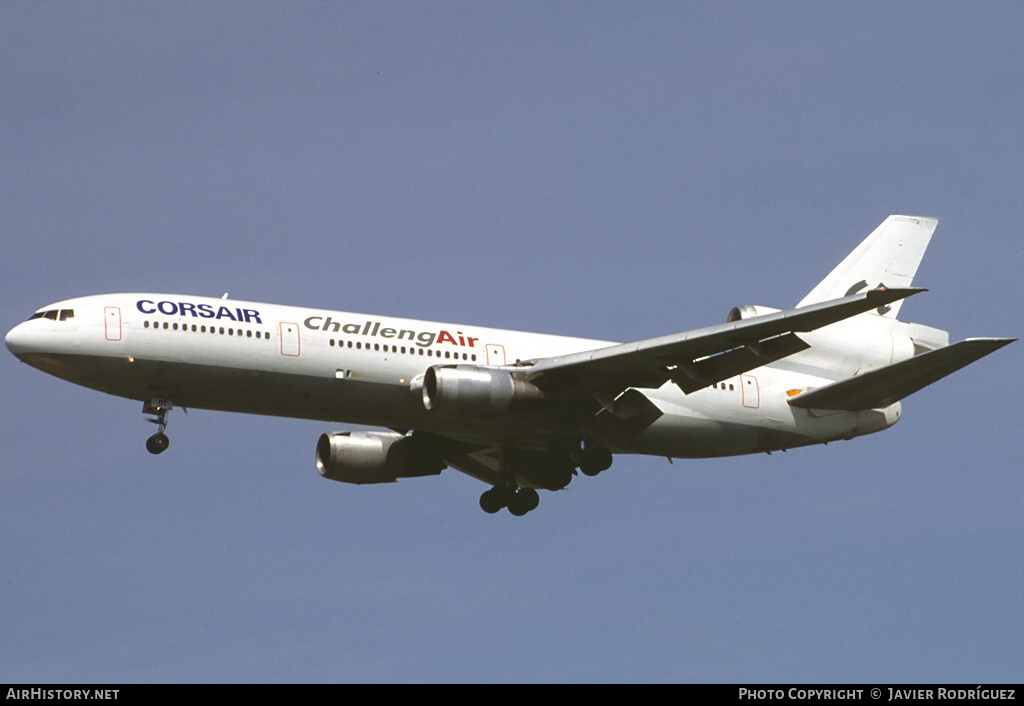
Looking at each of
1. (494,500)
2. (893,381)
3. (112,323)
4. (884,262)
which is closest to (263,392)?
(112,323)

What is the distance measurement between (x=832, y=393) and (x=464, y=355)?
1272 centimetres

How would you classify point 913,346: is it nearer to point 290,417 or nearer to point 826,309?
point 826,309

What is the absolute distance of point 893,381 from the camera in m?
51.2

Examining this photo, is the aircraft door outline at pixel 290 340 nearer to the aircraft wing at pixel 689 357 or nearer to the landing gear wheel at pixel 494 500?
the aircraft wing at pixel 689 357

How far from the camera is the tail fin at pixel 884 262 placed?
185 feet

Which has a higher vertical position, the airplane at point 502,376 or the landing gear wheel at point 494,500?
the airplane at point 502,376

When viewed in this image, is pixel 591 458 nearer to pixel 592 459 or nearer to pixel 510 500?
pixel 592 459

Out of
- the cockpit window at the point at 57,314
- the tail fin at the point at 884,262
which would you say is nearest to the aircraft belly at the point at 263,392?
the cockpit window at the point at 57,314

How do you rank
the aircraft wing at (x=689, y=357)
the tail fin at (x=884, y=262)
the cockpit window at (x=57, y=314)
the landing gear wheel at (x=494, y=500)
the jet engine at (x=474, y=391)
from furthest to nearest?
the tail fin at (x=884, y=262) → the landing gear wheel at (x=494, y=500) → the cockpit window at (x=57, y=314) → the jet engine at (x=474, y=391) → the aircraft wing at (x=689, y=357)

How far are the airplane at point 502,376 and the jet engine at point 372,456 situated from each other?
71mm
